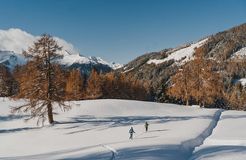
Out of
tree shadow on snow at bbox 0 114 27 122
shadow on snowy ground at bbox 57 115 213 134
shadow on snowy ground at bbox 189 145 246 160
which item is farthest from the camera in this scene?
tree shadow on snow at bbox 0 114 27 122

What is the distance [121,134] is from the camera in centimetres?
4028

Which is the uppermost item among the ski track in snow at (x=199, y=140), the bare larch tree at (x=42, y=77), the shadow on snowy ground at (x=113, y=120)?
the bare larch tree at (x=42, y=77)

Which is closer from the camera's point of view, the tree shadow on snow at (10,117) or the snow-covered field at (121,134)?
the snow-covered field at (121,134)

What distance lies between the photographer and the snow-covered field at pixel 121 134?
2725 cm

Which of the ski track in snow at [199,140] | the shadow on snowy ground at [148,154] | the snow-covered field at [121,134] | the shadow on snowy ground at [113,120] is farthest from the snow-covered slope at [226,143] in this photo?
the shadow on snowy ground at [113,120]

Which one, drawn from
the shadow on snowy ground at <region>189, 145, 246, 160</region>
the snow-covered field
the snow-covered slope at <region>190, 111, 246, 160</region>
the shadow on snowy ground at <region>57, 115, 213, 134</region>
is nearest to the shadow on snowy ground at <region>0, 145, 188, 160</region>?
the snow-covered field

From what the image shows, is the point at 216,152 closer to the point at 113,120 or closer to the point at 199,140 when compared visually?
the point at 199,140

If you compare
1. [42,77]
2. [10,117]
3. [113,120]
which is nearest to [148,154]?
[113,120]

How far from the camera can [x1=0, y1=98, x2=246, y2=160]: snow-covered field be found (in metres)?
27.2

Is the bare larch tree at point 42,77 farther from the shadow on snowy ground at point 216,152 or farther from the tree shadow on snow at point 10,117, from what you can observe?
the shadow on snowy ground at point 216,152

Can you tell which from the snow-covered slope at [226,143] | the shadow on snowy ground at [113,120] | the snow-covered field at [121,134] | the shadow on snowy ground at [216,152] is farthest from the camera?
the shadow on snowy ground at [113,120]

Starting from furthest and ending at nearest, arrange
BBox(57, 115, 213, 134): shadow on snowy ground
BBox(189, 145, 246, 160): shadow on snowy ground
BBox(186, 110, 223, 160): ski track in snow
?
1. BBox(57, 115, 213, 134): shadow on snowy ground
2. BBox(186, 110, 223, 160): ski track in snow
3. BBox(189, 145, 246, 160): shadow on snowy ground

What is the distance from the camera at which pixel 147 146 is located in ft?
96.8

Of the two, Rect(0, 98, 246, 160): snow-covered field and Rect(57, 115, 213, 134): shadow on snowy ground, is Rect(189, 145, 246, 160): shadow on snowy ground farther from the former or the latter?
Rect(57, 115, 213, 134): shadow on snowy ground
